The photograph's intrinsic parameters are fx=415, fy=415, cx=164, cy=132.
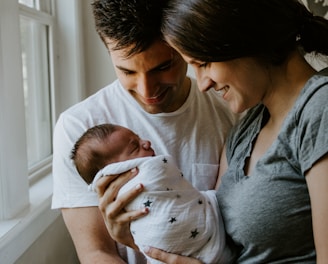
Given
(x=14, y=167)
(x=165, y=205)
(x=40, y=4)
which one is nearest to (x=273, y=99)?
(x=165, y=205)

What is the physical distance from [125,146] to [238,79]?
0.40m

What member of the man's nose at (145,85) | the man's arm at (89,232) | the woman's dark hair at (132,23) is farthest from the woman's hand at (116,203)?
the woman's dark hair at (132,23)

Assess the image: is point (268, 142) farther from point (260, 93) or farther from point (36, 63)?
point (36, 63)

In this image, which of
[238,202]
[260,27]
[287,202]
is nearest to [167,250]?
[238,202]

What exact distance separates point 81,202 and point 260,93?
2.26 feet

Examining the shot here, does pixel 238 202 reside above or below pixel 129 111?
below

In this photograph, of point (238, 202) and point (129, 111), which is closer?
point (238, 202)

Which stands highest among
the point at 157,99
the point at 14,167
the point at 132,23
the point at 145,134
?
the point at 132,23

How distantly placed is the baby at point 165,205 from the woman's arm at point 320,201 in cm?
31

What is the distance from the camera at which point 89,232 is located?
1.34 metres

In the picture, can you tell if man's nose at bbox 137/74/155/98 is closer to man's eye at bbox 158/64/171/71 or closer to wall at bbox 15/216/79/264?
man's eye at bbox 158/64/171/71

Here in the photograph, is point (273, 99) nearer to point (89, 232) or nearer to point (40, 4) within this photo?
point (89, 232)

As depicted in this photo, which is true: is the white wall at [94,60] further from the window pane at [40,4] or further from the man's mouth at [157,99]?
the man's mouth at [157,99]

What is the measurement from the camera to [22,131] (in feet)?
4.75
